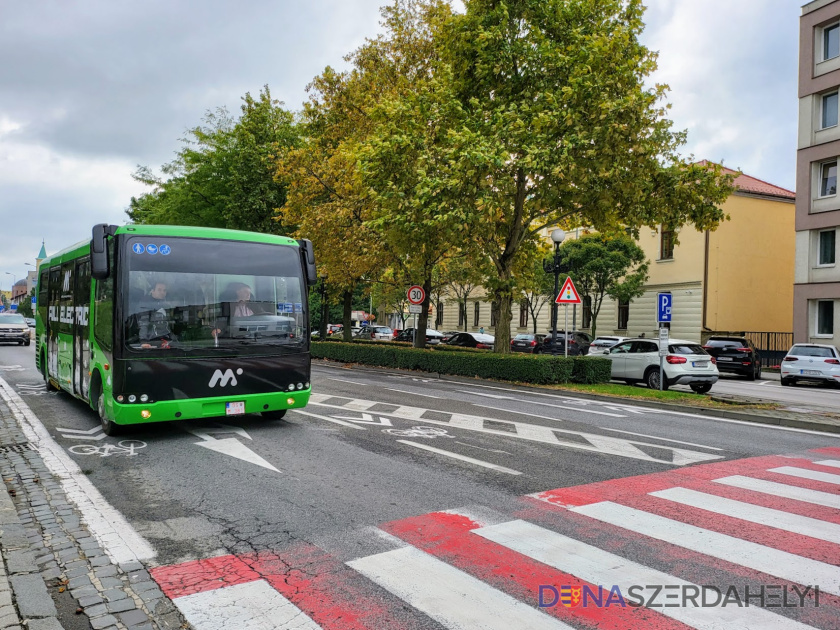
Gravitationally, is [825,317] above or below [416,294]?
below

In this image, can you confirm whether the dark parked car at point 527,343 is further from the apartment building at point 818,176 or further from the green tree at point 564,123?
the green tree at point 564,123

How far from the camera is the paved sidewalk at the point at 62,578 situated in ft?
11.6

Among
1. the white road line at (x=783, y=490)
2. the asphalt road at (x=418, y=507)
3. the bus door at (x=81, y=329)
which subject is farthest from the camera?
the bus door at (x=81, y=329)

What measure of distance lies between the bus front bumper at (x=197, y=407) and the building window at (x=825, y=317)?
2884 centimetres

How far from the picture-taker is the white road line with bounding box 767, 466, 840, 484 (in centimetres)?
702

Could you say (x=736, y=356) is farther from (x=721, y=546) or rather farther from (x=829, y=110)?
(x=721, y=546)

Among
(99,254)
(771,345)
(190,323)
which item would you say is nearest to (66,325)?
(99,254)

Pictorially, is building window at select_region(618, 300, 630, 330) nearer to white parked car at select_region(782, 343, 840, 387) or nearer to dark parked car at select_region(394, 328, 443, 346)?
dark parked car at select_region(394, 328, 443, 346)

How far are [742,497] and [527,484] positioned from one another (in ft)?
6.50

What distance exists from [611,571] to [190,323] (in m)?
6.17

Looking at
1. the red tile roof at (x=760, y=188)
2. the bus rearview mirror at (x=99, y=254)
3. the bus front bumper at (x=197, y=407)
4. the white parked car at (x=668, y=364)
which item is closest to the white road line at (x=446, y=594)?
the bus front bumper at (x=197, y=407)

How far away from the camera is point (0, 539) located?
462 cm

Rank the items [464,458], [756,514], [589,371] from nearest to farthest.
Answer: [756,514], [464,458], [589,371]

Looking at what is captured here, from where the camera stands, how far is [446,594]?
384cm
